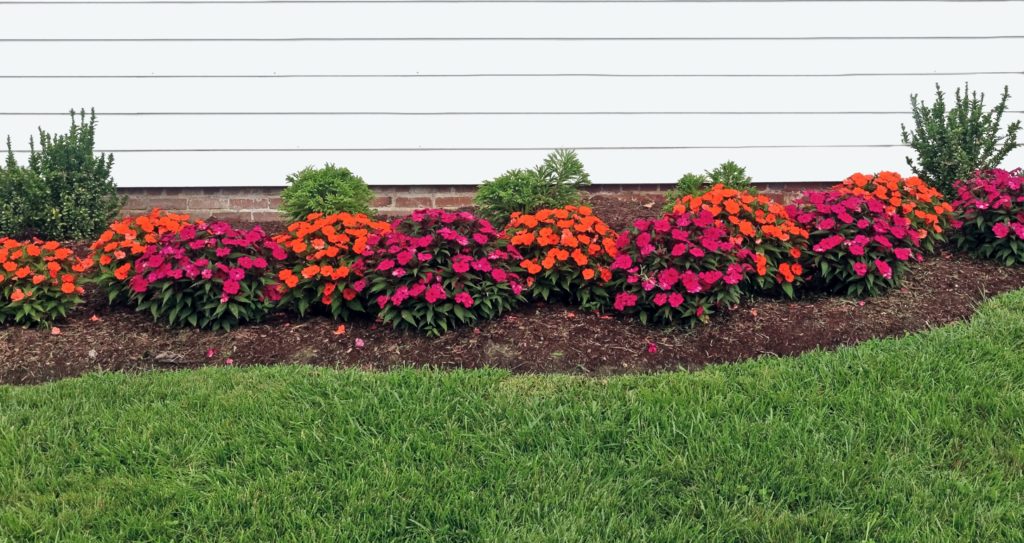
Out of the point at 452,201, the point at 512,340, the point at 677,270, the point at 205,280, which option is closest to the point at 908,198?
the point at 677,270

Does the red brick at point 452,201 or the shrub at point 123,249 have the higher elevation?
the red brick at point 452,201

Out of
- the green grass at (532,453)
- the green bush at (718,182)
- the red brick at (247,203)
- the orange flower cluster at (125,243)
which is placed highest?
the green bush at (718,182)

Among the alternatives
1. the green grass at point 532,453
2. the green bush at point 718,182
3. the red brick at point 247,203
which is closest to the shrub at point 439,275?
the green grass at point 532,453

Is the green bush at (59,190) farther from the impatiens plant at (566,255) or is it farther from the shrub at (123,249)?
the impatiens plant at (566,255)

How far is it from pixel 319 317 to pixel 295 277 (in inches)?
9.7

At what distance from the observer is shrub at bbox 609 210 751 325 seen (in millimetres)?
3748

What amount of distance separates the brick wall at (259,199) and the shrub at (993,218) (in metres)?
1.90

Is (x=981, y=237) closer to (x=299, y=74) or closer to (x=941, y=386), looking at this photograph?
(x=941, y=386)

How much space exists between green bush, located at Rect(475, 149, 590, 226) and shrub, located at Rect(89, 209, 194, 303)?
1746 millimetres

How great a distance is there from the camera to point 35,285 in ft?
12.9

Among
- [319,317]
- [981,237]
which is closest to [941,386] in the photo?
[981,237]

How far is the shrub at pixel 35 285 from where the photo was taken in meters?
3.89

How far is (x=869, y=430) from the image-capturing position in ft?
9.34

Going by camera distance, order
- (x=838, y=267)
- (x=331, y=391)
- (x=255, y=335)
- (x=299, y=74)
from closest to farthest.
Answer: (x=331, y=391)
(x=255, y=335)
(x=838, y=267)
(x=299, y=74)
